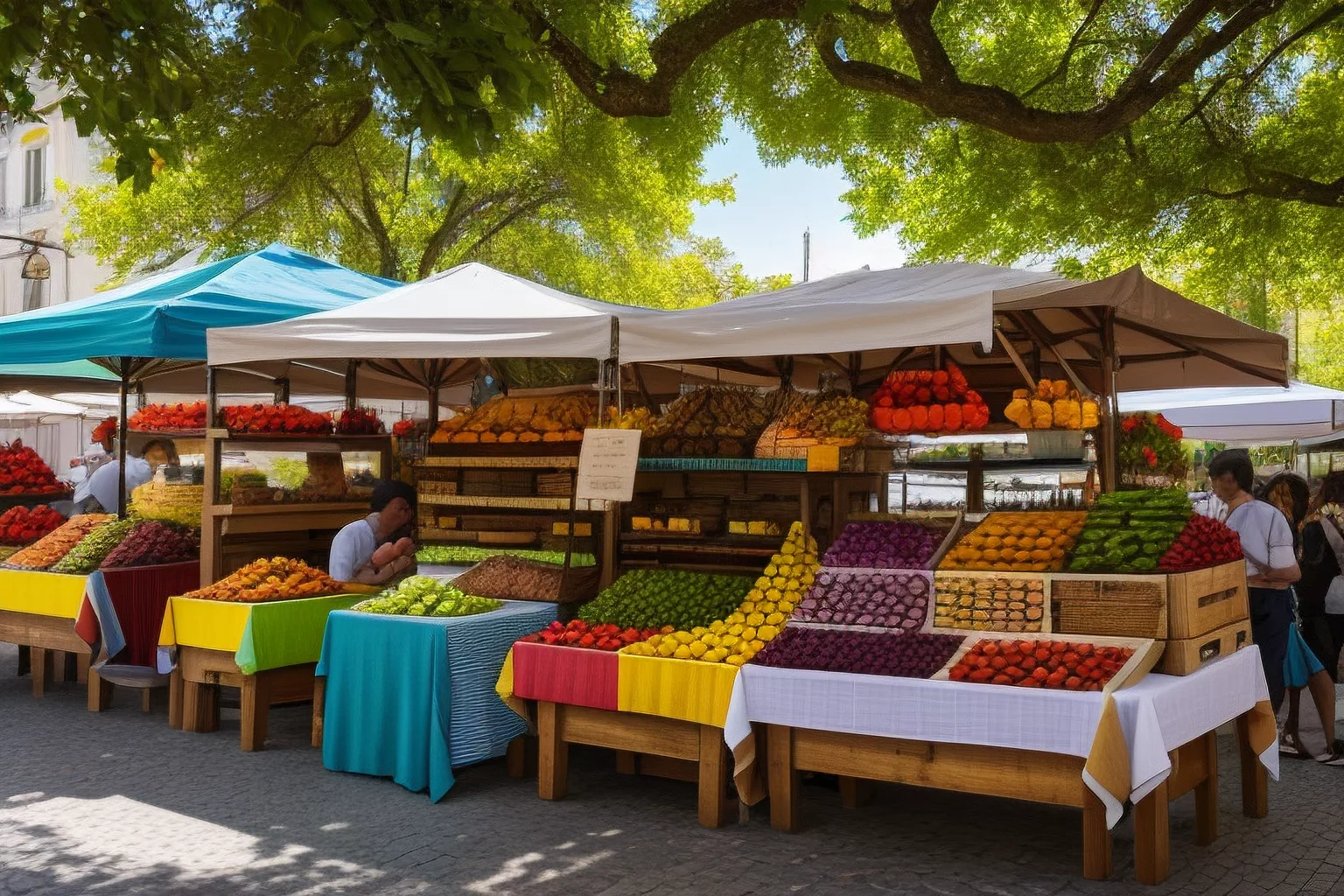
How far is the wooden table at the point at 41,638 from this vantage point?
816cm

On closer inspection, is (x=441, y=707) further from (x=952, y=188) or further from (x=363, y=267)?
(x=363, y=267)

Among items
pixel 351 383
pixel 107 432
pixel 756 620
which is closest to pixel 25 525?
pixel 107 432


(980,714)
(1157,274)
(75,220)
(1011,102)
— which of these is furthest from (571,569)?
(75,220)

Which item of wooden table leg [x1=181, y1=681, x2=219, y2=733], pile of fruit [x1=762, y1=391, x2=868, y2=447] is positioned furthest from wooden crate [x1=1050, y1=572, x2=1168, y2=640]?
wooden table leg [x1=181, y1=681, x2=219, y2=733]

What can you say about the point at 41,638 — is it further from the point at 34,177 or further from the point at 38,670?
the point at 34,177

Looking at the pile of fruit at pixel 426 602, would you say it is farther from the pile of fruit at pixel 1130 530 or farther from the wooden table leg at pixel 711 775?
the pile of fruit at pixel 1130 530

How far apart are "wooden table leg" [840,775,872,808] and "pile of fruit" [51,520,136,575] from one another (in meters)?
5.45

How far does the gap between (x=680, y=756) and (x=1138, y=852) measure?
2080 millimetres

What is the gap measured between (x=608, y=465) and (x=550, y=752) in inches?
62.4

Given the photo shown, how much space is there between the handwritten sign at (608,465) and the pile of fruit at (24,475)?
26.1ft

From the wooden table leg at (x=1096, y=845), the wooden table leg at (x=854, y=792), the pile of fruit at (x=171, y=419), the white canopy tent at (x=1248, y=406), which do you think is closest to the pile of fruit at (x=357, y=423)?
the pile of fruit at (x=171, y=419)

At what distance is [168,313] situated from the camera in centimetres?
779

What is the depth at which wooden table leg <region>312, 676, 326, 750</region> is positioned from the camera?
678cm

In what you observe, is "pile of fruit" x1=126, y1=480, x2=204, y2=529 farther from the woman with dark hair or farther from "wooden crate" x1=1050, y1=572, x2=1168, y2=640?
the woman with dark hair
